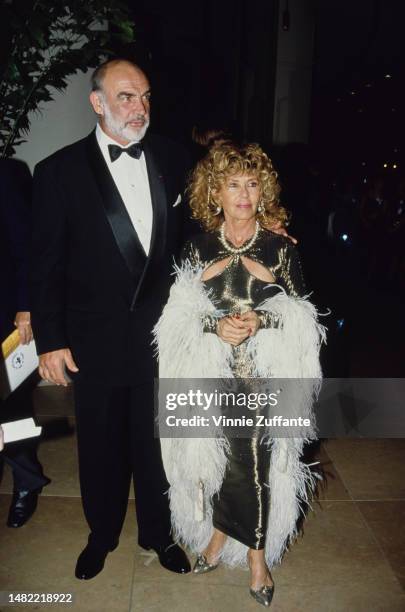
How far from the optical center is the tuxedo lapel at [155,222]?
6.15 ft

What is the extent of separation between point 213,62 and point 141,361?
1062cm

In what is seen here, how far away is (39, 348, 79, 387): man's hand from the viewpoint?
1896mm

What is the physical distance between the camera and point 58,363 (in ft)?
6.25

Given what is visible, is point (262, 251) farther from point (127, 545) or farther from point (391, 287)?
point (391, 287)

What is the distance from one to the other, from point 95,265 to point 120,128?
48 centimetres

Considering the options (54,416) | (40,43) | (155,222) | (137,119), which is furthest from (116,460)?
(40,43)

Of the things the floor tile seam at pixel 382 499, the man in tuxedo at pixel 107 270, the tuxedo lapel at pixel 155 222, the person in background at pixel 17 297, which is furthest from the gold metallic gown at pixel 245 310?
the floor tile seam at pixel 382 499

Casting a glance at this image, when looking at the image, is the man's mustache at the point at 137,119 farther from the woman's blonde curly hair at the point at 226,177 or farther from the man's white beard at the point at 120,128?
the woman's blonde curly hair at the point at 226,177

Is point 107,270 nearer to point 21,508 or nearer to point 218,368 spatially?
point 218,368

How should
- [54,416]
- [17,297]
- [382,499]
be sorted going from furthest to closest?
[54,416] < [382,499] < [17,297]

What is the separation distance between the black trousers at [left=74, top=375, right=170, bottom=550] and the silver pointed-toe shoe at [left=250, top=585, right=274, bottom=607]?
41 cm

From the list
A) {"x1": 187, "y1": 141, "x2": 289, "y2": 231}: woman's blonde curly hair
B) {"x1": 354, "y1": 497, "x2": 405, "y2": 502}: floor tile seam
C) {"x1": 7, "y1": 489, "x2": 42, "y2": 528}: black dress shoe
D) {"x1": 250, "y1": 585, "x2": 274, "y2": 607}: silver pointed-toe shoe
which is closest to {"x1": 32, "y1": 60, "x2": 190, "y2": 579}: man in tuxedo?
{"x1": 187, "y1": 141, "x2": 289, "y2": 231}: woman's blonde curly hair

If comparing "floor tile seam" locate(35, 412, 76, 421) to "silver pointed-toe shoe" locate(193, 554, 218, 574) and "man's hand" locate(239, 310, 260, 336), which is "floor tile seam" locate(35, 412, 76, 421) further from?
"man's hand" locate(239, 310, 260, 336)

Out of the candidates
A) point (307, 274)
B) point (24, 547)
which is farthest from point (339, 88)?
point (24, 547)
